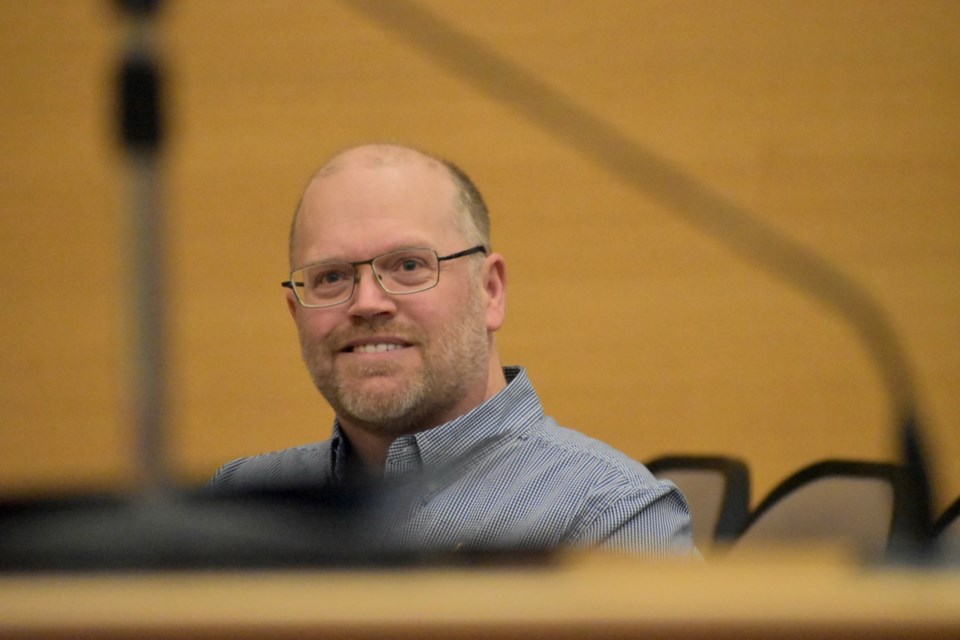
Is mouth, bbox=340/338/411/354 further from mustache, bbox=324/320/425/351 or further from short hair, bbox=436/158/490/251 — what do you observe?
short hair, bbox=436/158/490/251

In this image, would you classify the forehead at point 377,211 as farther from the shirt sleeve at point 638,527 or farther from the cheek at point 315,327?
the shirt sleeve at point 638,527

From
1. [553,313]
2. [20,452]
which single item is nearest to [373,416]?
[553,313]

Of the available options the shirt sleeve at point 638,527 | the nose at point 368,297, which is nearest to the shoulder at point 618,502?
the shirt sleeve at point 638,527

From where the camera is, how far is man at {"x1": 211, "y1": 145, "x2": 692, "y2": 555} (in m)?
1.41

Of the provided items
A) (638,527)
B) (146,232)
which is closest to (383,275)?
(638,527)

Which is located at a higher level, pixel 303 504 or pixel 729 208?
pixel 729 208

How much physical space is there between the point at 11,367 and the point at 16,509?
2.60m

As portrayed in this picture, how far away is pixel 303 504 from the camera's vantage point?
A: 1.79ft

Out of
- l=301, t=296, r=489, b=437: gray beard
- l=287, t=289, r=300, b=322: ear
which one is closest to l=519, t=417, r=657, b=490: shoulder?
l=301, t=296, r=489, b=437: gray beard

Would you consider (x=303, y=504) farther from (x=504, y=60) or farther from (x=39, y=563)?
(x=504, y=60)

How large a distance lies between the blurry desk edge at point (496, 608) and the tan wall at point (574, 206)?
7.15 ft

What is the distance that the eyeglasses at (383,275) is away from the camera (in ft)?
4.76

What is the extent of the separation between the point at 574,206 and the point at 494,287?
1.27m

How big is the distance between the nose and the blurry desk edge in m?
0.97
